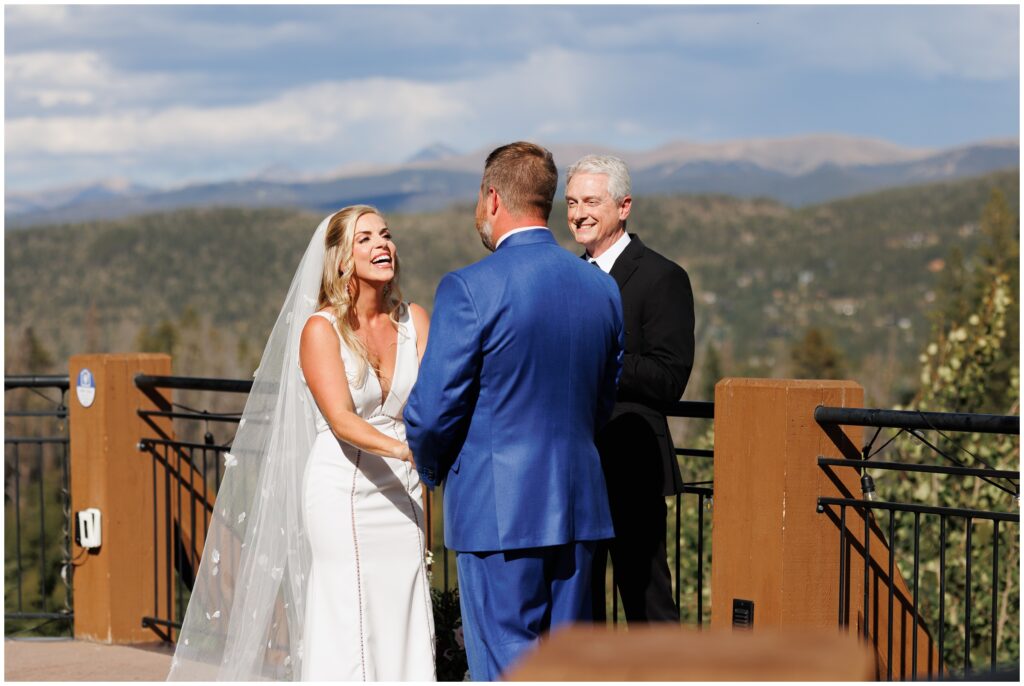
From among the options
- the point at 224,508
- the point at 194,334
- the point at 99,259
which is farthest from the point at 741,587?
the point at 99,259

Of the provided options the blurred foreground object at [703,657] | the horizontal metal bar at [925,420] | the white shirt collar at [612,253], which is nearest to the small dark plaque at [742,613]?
the horizontal metal bar at [925,420]

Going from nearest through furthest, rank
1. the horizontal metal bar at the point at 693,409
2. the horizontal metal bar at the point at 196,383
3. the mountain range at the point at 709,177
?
the horizontal metal bar at the point at 693,409, the horizontal metal bar at the point at 196,383, the mountain range at the point at 709,177

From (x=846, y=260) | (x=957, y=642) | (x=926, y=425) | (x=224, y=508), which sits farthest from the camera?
(x=846, y=260)

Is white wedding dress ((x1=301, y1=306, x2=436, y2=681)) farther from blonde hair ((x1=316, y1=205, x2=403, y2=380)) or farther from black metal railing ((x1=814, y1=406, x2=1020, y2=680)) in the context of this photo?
black metal railing ((x1=814, y1=406, x2=1020, y2=680))

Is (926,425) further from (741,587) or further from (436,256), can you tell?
(436,256)

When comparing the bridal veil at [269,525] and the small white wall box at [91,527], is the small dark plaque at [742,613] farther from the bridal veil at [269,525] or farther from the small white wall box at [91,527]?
the small white wall box at [91,527]

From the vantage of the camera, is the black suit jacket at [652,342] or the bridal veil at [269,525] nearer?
the black suit jacket at [652,342]

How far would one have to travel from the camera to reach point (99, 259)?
294 feet

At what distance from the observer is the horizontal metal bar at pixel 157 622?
19.0ft

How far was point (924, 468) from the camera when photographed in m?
3.64

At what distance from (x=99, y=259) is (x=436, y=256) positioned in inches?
993

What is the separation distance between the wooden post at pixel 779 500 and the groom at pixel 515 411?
0.97 metres

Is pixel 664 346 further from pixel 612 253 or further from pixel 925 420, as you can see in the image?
pixel 925 420

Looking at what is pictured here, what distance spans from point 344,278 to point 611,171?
2.94 ft
